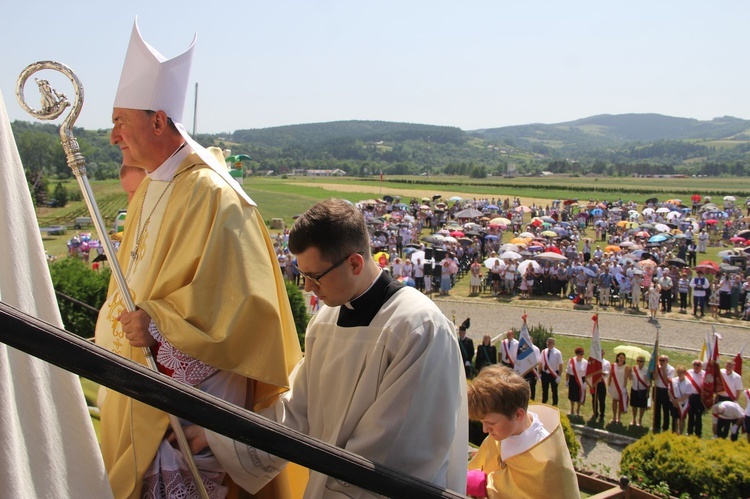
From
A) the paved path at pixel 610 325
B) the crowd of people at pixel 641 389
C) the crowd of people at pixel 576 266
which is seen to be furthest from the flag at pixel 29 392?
the paved path at pixel 610 325

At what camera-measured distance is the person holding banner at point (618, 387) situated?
41.4 feet

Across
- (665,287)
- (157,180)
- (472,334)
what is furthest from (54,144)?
(157,180)

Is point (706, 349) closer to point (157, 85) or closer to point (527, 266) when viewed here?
point (157, 85)

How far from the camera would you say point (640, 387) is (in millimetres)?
12477

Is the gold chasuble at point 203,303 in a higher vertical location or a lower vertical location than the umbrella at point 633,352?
higher

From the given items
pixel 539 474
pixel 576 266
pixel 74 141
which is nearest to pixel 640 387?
pixel 539 474

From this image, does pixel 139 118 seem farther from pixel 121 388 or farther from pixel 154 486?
pixel 121 388

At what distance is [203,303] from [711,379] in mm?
11222

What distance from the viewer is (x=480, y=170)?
139 meters

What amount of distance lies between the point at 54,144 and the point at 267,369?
32.7 m

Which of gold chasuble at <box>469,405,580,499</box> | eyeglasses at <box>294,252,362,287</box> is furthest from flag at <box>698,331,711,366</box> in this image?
eyeglasses at <box>294,252,362,287</box>

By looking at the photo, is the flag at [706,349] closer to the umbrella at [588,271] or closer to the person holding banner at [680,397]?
the person holding banner at [680,397]

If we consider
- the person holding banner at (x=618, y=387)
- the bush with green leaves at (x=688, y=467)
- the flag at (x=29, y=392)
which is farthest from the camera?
the person holding banner at (x=618, y=387)

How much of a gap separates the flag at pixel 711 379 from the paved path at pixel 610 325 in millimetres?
6329
